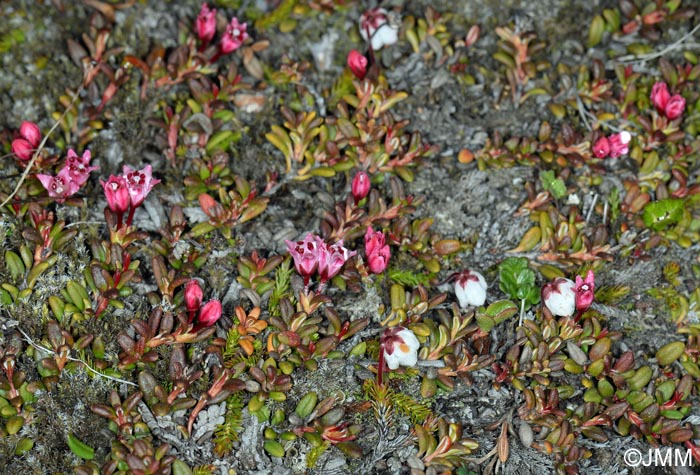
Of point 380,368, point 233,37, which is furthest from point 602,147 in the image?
point 233,37

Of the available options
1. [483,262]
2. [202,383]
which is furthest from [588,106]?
[202,383]

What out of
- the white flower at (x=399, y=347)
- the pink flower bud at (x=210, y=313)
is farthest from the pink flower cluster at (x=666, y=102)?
the pink flower bud at (x=210, y=313)

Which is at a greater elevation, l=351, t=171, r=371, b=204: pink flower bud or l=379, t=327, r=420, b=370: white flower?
l=351, t=171, r=371, b=204: pink flower bud

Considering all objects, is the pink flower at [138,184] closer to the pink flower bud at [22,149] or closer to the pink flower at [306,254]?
the pink flower bud at [22,149]

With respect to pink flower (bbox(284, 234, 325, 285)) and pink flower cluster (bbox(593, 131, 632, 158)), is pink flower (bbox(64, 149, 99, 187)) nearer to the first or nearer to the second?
pink flower (bbox(284, 234, 325, 285))

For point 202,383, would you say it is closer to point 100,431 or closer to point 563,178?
point 100,431

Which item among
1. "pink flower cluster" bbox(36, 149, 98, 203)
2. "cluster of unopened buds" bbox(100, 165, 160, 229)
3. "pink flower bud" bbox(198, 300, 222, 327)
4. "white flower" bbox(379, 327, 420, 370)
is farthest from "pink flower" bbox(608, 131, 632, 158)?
"pink flower cluster" bbox(36, 149, 98, 203)

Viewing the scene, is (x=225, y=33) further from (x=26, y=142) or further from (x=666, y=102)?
(x=666, y=102)
